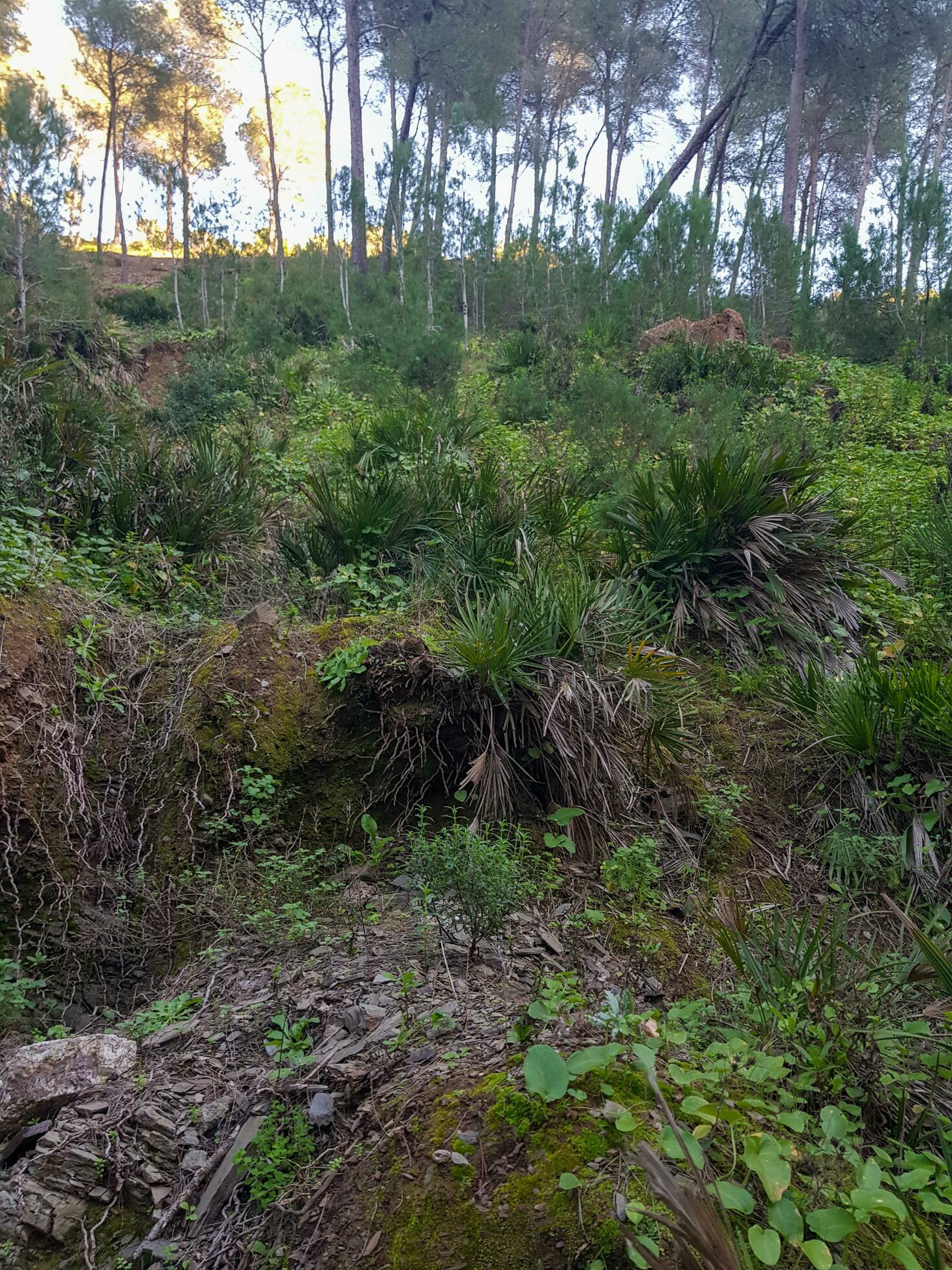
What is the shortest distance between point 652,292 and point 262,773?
1384cm

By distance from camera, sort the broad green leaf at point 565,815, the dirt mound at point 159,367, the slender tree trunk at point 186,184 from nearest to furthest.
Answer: the broad green leaf at point 565,815 < the dirt mound at point 159,367 < the slender tree trunk at point 186,184

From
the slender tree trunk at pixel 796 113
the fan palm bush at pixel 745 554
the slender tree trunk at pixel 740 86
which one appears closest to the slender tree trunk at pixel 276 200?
the slender tree trunk at pixel 740 86

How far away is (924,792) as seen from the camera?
4.59 m

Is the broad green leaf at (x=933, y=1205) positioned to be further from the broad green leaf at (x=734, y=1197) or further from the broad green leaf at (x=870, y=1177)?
the broad green leaf at (x=734, y=1197)

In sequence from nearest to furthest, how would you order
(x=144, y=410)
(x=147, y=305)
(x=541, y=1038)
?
(x=541, y=1038)
(x=144, y=410)
(x=147, y=305)

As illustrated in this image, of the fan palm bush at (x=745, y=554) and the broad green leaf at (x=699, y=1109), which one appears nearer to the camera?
the broad green leaf at (x=699, y=1109)

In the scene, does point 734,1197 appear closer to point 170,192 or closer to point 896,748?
point 896,748

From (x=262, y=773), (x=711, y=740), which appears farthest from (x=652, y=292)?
(x=262, y=773)

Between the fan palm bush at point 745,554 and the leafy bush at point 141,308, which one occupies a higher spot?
the leafy bush at point 141,308

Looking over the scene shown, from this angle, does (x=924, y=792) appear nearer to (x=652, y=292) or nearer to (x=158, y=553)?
(x=158, y=553)

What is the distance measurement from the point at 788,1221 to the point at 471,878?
6.44 feet

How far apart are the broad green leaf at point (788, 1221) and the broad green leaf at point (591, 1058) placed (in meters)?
0.41

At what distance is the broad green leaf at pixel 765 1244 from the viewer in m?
1.36

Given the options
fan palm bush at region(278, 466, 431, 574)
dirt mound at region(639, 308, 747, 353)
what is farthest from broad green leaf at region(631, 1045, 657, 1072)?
dirt mound at region(639, 308, 747, 353)
